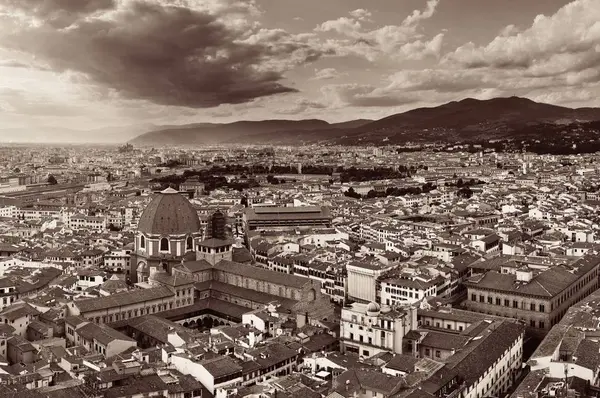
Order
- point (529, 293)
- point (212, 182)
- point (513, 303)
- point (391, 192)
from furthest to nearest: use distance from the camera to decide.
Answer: point (212, 182) → point (391, 192) → point (513, 303) → point (529, 293)

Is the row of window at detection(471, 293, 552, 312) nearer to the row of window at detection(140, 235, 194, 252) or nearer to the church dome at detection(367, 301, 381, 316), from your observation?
the church dome at detection(367, 301, 381, 316)

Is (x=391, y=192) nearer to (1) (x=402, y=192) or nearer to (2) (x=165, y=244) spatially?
(1) (x=402, y=192)

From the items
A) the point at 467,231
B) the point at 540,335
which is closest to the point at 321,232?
the point at 467,231

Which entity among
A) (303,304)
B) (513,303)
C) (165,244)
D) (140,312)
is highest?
(165,244)

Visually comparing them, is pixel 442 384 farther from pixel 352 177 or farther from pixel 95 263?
pixel 352 177

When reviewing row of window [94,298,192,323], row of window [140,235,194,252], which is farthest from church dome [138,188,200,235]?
row of window [94,298,192,323]

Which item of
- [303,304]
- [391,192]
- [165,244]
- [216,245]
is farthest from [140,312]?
[391,192]
